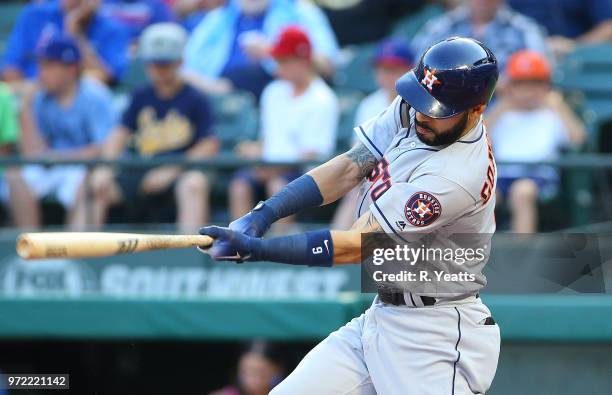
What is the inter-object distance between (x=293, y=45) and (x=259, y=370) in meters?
2.22

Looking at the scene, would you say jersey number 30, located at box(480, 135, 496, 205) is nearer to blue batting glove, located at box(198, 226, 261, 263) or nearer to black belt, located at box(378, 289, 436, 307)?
black belt, located at box(378, 289, 436, 307)

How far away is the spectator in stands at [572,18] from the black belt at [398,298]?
417 centimetres

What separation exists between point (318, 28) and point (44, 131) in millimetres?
2016

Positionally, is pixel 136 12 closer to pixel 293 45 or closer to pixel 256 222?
pixel 293 45

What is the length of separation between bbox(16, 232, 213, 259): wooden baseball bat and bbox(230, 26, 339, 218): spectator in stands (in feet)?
10.1

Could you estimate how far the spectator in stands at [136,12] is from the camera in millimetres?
8086

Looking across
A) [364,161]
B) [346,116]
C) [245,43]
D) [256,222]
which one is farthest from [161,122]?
[256,222]

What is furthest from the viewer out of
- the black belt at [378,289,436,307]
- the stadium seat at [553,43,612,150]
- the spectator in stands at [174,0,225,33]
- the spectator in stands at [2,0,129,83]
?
the spectator in stands at [174,0,225,33]

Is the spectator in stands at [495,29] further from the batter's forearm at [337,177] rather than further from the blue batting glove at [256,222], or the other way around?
the blue batting glove at [256,222]

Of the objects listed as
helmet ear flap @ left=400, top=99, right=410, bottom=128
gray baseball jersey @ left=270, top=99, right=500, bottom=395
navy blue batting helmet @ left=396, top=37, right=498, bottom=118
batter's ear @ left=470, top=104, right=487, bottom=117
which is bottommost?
gray baseball jersey @ left=270, top=99, right=500, bottom=395

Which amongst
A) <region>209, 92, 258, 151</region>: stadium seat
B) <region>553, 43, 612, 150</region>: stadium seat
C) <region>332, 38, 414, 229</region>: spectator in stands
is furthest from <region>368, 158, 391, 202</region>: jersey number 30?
<region>553, 43, 612, 150</region>: stadium seat

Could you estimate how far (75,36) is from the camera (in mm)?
7777

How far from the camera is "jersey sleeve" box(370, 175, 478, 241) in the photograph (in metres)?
3.49

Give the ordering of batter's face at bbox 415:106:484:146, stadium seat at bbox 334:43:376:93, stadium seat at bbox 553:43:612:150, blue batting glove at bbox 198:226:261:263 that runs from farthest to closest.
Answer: stadium seat at bbox 334:43:376:93 → stadium seat at bbox 553:43:612:150 → batter's face at bbox 415:106:484:146 → blue batting glove at bbox 198:226:261:263
